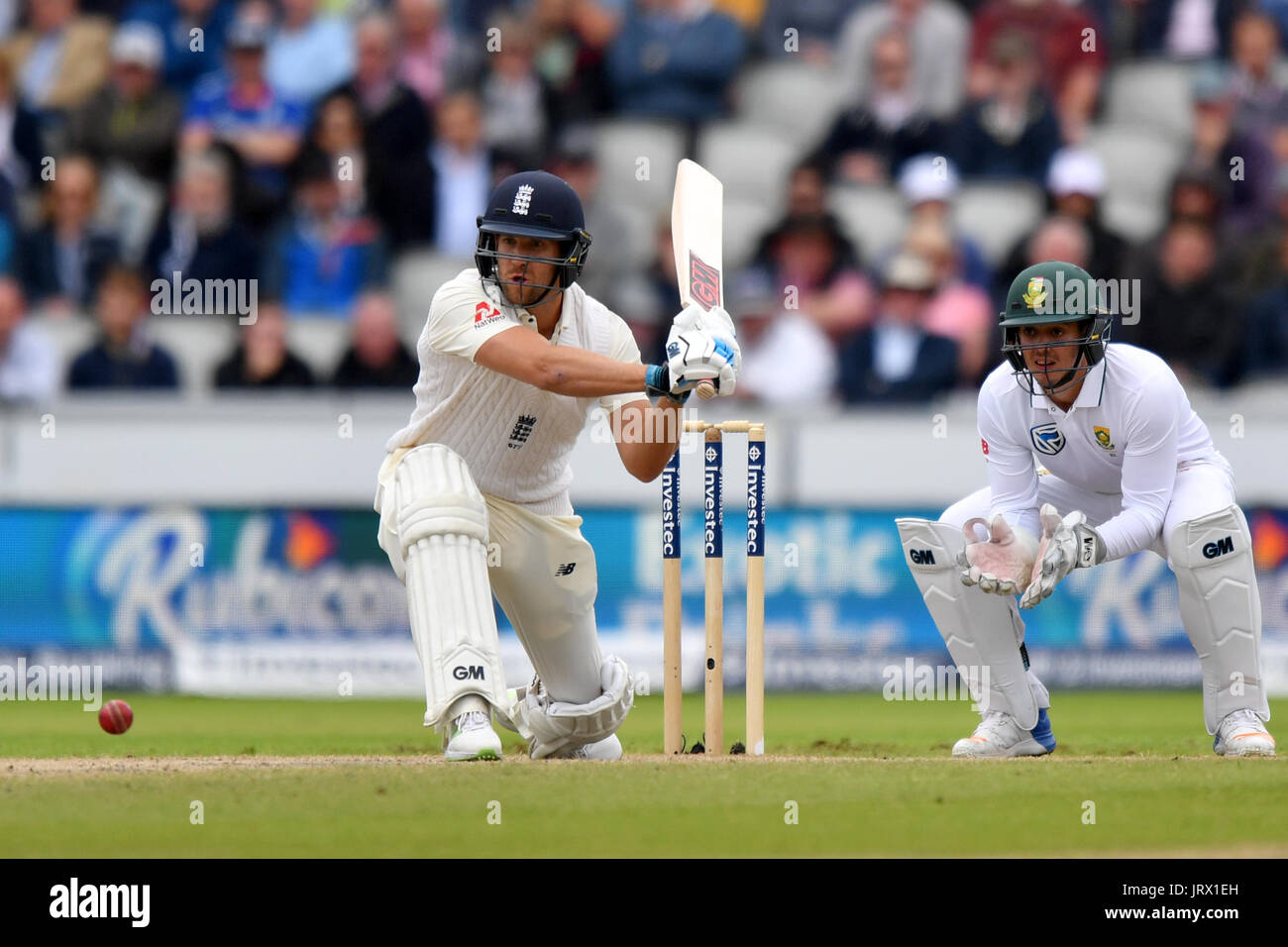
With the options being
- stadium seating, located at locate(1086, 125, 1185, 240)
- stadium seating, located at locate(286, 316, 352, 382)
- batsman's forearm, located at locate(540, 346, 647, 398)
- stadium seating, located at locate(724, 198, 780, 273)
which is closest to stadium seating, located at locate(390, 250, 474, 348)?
stadium seating, located at locate(286, 316, 352, 382)

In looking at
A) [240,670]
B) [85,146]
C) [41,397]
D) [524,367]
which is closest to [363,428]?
[240,670]

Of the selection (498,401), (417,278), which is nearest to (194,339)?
(417,278)

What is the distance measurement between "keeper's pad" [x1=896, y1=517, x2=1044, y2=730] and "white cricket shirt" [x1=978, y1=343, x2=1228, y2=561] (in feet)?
0.81

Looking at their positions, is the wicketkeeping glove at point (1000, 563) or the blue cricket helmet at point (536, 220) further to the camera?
the wicketkeeping glove at point (1000, 563)

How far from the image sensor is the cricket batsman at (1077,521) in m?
6.21

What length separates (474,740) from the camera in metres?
5.59

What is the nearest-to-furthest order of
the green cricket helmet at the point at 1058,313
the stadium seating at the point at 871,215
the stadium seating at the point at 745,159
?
the green cricket helmet at the point at 1058,313, the stadium seating at the point at 871,215, the stadium seating at the point at 745,159

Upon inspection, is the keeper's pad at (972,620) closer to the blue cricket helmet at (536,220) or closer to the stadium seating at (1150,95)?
the blue cricket helmet at (536,220)

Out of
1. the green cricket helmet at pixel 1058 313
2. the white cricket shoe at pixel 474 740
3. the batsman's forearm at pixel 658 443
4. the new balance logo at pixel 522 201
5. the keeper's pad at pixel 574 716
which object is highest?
the new balance logo at pixel 522 201

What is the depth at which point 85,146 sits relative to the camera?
1288 centimetres

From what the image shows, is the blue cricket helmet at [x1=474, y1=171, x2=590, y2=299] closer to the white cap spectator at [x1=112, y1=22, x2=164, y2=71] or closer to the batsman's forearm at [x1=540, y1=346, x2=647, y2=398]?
the batsman's forearm at [x1=540, y1=346, x2=647, y2=398]

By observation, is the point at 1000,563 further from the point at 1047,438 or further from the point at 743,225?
the point at 743,225

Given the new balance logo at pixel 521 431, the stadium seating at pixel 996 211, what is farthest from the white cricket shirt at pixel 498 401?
the stadium seating at pixel 996 211

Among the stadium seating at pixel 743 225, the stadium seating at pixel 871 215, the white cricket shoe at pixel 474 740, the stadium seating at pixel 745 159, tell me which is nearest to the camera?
the white cricket shoe at pixel 474 740
